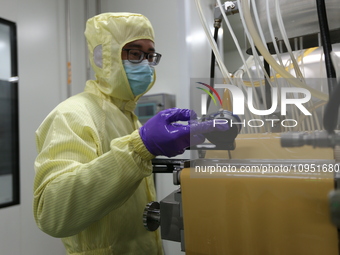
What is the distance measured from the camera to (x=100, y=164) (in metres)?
0.72

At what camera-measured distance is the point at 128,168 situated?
2.32 feet

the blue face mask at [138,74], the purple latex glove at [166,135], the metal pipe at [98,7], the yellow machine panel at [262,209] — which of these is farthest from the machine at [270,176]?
the metal pipe at [98,7]

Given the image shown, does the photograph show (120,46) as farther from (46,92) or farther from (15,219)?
(15,219)

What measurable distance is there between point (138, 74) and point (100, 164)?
0.51 meters

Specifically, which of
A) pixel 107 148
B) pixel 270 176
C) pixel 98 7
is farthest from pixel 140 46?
pixel 98 7

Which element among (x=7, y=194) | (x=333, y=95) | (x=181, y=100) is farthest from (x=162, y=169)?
(x=7, y=194)

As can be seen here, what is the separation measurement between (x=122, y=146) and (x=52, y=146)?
232 mm

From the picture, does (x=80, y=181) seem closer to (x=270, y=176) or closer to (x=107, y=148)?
(x=107, y=148)

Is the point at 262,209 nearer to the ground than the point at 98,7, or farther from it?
nearer to the ground

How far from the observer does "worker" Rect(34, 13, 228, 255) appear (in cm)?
71

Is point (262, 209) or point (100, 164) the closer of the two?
point (262, 209)

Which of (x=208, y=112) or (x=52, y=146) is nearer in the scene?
(x=208, y=112)

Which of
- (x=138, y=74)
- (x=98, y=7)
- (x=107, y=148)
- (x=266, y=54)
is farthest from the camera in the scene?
(x=98, y=7)

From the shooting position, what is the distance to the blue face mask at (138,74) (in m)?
1.09
